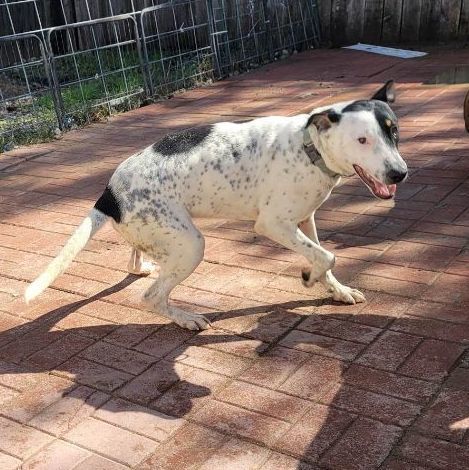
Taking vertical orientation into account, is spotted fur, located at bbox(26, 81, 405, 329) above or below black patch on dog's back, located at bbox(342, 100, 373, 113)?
below

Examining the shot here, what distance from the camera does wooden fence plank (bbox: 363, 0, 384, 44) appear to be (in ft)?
40.3

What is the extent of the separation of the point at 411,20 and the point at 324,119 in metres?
9.51

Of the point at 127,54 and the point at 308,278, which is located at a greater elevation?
the point at 127,54

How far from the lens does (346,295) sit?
13.2 feet

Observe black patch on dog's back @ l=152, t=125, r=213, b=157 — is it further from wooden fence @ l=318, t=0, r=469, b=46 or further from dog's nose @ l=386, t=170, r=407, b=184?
wooden fence @ l=318, t=0, r=469, b=46

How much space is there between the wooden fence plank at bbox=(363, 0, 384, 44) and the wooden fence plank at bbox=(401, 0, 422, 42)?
1.33 feet

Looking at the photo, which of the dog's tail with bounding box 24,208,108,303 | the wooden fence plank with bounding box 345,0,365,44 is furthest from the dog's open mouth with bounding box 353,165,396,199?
the wooden fence plank with bounding box 345,0,365,44

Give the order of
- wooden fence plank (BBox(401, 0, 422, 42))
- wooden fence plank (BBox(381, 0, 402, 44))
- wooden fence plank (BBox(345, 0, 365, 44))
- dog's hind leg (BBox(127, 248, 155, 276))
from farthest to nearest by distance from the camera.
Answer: wooden fence plank (BBox(345, 0, 365, 44))
wooden fence plank (BBox(381, 0, 402, 44))
wooden fence plank (BBox(401, 0, 422, 42))
dog's hind leg (BBox(127, 248, 155, 276))

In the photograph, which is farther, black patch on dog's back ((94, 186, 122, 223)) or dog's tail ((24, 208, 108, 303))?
black patch on dog's back ((94, 186, 122, 223))

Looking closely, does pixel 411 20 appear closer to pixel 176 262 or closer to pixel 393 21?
pixel 393 21

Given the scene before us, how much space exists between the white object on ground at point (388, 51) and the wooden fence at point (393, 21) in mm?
259

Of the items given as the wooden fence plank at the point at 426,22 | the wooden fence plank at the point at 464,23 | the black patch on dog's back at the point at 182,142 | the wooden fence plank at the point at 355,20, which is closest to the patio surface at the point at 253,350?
the black patch on dog's back at the point at 182,142

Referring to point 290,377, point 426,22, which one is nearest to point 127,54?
point 426,22

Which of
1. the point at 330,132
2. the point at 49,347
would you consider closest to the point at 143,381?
the point at 49,347
